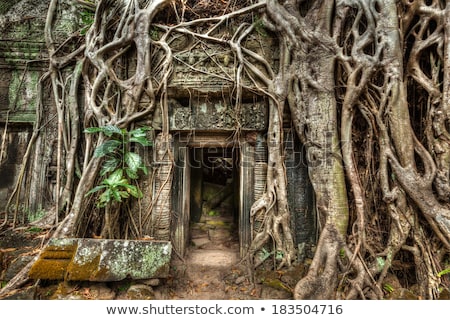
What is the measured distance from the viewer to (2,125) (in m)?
3.18

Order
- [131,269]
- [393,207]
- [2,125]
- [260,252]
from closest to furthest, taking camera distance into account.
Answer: [131,269] < [393,207] < [260,252] < [2,125]

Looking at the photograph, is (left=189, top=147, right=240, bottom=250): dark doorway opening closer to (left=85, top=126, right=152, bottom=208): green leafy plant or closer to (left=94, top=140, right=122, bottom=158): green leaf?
(left=85, top=126, right=152, bottom=208): green leafy plant

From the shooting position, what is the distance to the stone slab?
2.03m

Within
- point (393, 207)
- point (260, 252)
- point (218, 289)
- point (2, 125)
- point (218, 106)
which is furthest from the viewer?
point (2, 125)

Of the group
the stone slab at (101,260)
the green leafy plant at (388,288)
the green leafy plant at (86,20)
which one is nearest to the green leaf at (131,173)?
the stone slab at (101,260)

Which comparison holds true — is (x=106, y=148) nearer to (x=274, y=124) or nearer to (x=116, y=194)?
(x=116, y=194)

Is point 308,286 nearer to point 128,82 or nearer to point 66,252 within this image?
point 66,252

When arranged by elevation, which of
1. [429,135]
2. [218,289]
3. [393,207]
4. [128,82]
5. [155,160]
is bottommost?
[218,289]

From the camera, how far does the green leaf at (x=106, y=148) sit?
254cm

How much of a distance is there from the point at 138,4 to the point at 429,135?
11.9 feet

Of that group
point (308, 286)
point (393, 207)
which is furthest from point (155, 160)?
point (393, 207)

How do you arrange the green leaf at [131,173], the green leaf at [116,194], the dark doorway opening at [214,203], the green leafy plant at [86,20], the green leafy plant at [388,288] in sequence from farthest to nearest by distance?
the dark doorway opening at [214,203] → the green leafy plant at [86,20] → the green leaf at [131,173] → the green leaf at [116,194] → the green leafy plant at [388,288]

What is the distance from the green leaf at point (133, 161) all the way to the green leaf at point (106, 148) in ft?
0.53

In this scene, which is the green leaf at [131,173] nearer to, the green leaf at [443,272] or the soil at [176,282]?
the soil at [176,282]
